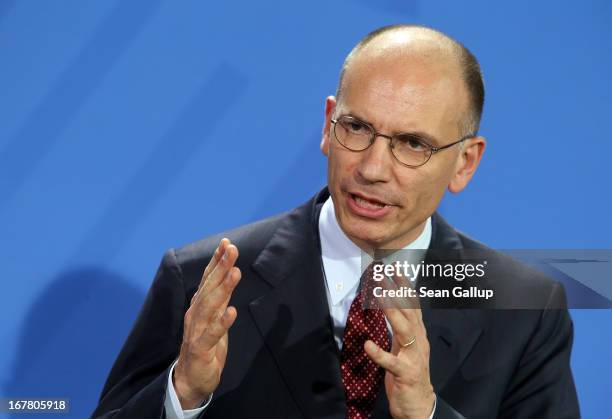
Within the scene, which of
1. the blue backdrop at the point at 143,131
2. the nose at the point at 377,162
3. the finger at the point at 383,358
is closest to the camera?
the finger at the point at 383,358

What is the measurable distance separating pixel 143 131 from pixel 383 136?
106cm

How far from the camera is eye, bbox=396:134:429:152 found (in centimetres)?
177

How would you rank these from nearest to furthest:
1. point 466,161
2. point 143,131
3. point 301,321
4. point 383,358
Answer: point 383,358 < point 301,321 < point 466,161 < point 143,131

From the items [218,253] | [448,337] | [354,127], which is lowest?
[218,253]

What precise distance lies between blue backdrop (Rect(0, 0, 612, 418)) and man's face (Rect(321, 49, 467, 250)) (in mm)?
825

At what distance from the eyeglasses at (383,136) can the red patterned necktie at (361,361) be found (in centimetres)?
29

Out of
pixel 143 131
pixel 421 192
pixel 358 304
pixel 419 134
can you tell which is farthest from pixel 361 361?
pixel 143 131

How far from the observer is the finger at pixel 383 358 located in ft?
4.85

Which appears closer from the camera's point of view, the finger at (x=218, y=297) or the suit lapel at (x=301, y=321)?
the finger at (x=218, y=297)

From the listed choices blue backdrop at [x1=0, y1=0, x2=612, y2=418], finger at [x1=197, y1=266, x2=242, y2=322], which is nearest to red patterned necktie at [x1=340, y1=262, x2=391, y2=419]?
finger at [x1=197, y1=266, x2=242, y2=322]

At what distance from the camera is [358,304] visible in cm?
181

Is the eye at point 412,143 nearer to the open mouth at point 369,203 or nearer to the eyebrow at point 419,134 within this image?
the eyebrow at point 419,134

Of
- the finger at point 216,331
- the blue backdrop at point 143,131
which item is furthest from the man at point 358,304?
the blue backdrop at point 143,131

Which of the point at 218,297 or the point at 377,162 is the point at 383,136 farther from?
the point at 218,297
